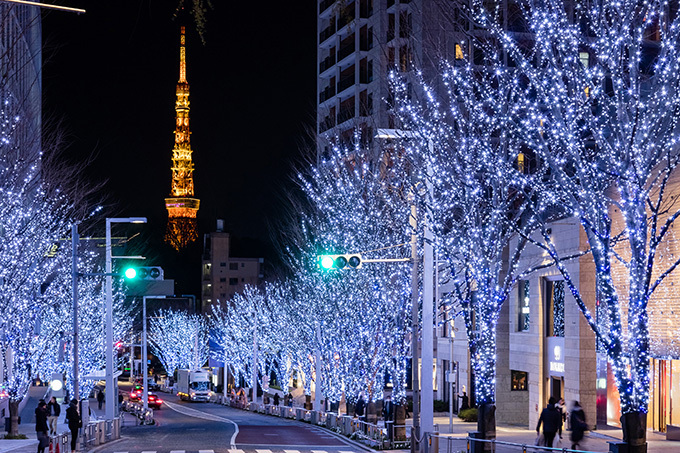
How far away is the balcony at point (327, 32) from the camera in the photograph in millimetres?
72438

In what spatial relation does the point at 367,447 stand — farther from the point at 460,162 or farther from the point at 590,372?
the point at 460,162

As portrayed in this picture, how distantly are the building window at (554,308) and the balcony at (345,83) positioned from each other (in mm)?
37197

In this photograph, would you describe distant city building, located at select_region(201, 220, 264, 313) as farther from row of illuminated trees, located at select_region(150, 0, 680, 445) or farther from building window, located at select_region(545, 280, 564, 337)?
building window, located at select_region(545, 280, 564, 337)

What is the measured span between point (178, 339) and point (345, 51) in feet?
139

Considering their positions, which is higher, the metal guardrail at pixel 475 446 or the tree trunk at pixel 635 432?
the tree trunk at pixel 635 432

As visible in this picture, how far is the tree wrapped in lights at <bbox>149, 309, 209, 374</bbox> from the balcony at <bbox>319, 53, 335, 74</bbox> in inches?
1272

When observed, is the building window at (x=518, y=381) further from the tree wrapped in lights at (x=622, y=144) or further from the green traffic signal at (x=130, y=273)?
the tree wrapped in lights at (x=622, y=144)

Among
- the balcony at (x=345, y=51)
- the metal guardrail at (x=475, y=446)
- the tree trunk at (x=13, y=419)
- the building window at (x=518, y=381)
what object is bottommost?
the tree trunk at (x=13, y=419)

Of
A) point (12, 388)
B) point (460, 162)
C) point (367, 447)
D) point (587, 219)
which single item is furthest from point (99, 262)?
point (587, 219)

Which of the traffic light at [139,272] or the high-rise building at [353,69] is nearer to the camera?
the traffic light at [139,272]

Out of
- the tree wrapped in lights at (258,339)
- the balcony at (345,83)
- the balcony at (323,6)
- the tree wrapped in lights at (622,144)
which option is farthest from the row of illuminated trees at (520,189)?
the balcony at (323,6)

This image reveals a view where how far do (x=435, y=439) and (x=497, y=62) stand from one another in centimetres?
849

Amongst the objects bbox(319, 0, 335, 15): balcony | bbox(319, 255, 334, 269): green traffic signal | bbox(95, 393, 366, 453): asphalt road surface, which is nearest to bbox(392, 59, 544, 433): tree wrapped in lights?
bbox(319, 255, 334, 269): green traffic signal

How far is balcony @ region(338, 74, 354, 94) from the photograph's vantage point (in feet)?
224
